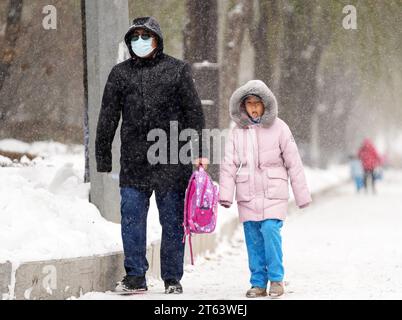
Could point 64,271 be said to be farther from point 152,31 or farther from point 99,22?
point 99,22

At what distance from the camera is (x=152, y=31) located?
8.41 metres

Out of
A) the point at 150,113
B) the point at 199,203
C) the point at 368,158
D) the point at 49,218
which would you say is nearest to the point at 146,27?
the point at 150,113

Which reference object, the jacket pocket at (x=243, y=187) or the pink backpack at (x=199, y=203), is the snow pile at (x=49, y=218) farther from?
the jacket pocket at (x=243, y=187)

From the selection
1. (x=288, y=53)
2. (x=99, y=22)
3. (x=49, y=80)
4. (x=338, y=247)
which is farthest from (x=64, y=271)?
(x=288, y=53)

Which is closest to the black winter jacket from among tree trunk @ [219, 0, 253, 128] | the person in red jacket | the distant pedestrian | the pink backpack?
the pink backpack

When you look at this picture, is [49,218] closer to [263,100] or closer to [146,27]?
[146,27]

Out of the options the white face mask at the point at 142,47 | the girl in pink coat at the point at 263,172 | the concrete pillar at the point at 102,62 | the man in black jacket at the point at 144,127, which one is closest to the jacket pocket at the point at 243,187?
the girl in pink coat at the point at 263,172

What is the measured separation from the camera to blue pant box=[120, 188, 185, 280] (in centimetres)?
860

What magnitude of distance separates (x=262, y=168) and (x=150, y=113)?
0.90 meters

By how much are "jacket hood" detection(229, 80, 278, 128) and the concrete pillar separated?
1.72 metres

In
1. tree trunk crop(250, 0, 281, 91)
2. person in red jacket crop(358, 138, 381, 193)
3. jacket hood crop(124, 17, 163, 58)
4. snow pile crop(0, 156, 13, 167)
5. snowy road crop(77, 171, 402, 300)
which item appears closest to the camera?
jacket hood crop(124, 17, 163, 58)

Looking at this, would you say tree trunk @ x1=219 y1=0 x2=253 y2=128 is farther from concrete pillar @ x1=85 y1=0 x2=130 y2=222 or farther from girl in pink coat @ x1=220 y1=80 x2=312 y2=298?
girl in pink coat @ x1=220 y1=80 x2=312 y2=298

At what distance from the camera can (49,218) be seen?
348 inches

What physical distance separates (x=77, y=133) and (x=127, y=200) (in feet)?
27.8
